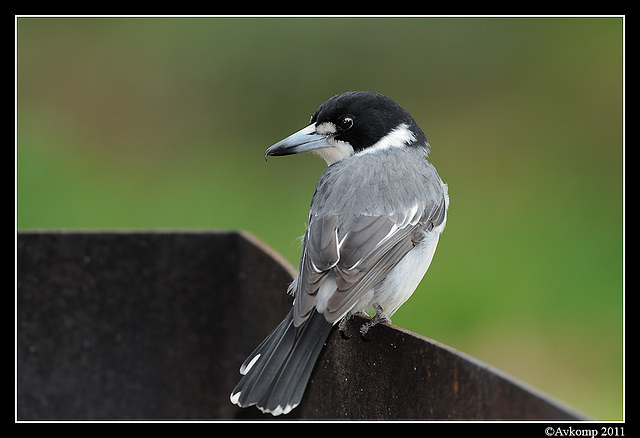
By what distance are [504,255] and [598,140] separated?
138 cm

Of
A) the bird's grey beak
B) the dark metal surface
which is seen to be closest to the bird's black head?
the bird's grey beak

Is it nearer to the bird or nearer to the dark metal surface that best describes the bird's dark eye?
the bird

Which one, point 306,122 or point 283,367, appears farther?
point 306,122

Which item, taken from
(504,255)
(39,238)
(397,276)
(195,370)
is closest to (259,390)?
(397,276)

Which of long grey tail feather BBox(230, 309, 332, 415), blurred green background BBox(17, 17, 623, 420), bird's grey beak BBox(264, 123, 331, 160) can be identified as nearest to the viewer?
long grey tail feather BBox(230, 309, 332, 415)

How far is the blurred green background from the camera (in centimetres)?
559

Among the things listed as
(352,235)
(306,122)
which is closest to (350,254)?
(352,235)

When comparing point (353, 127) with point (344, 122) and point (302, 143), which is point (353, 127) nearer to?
point (344, 122)

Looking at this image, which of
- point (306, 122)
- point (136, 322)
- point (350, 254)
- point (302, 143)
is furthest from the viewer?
point (306, 122)

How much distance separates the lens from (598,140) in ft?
20.4

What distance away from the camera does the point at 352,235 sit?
266 centimetres

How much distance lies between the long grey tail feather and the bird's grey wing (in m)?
0.05

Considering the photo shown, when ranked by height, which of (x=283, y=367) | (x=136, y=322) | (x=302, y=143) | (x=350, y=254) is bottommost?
(x=136, y=322)

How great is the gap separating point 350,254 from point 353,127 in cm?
84
